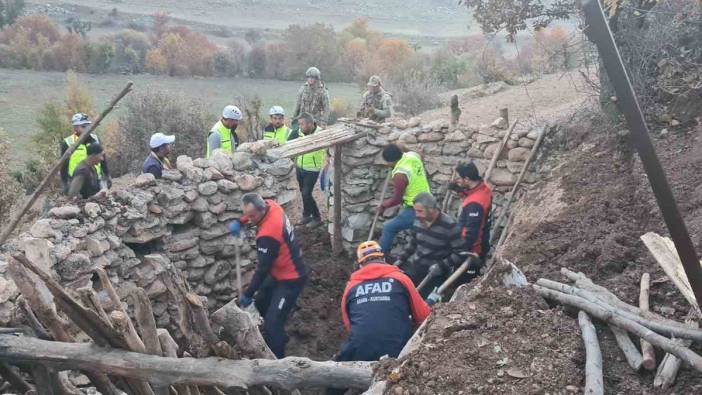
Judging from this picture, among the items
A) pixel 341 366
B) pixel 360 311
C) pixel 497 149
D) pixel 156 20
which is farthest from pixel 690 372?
pixel 156 20

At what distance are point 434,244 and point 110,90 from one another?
65.0 ft

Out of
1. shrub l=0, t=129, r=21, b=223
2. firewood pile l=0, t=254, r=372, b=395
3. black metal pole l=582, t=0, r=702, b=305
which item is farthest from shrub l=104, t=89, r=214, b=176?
black metal pole l=582, t=0, r=702, b=305

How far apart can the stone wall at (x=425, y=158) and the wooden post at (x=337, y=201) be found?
0.36 feet

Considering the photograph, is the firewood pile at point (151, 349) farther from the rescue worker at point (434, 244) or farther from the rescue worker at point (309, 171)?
the rescue worker at point (309, 171)

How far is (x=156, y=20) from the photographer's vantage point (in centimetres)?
3700

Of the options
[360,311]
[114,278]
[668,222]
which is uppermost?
[668,222]

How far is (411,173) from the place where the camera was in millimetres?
9055

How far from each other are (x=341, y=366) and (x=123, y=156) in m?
12.7

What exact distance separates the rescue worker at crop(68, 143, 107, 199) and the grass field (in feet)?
41.3

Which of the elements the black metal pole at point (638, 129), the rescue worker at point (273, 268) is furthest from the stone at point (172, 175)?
the black metal pole at point (638, 129)

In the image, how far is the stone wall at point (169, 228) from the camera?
6.62 meters

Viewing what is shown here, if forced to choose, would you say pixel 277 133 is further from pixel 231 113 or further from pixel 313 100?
pixel 313 100

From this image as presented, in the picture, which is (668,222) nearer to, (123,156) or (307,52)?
(123,156)

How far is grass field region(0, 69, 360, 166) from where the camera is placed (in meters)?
21.7
